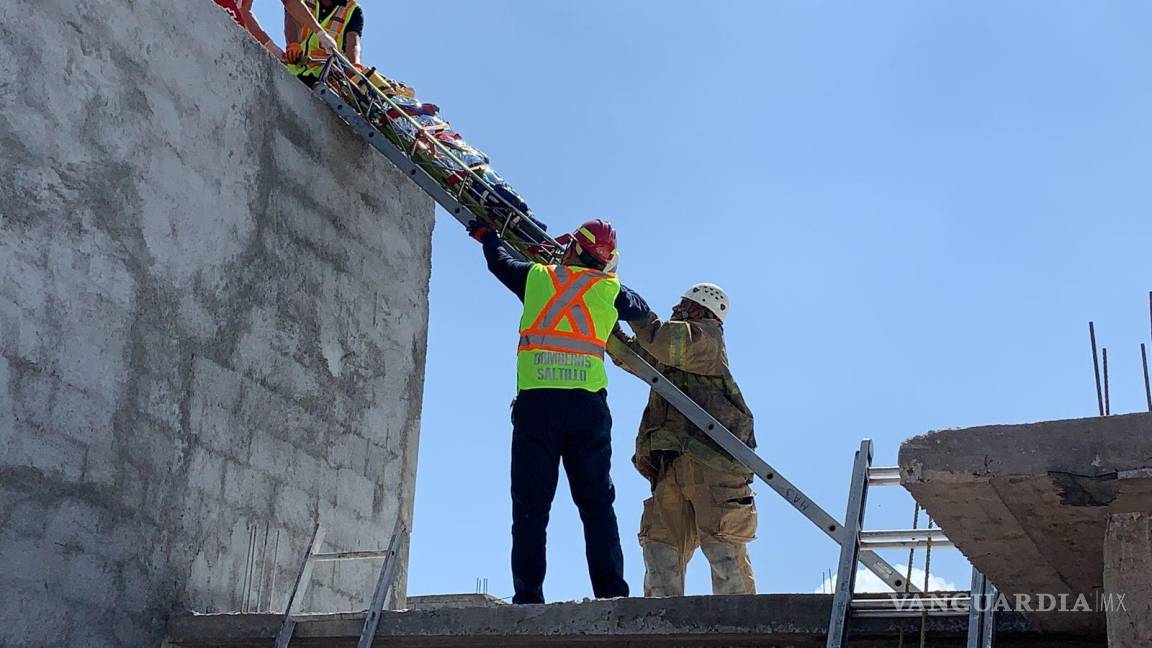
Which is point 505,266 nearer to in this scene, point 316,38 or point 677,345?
point 677,345

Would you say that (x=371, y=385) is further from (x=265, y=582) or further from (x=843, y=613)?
(x=843, y=613)

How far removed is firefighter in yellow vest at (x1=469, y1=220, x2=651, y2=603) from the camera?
19.6 feet

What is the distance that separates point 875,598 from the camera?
453 centimetres

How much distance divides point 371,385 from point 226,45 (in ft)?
6.08

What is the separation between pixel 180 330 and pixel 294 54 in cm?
204

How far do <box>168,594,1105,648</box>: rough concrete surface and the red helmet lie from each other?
187 cm

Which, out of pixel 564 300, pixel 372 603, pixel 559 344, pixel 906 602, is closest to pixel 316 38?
pixel 564 300

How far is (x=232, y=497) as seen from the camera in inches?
248

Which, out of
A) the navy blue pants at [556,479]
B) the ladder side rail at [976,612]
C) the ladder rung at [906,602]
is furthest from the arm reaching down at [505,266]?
the ladder side rail at [976,612]

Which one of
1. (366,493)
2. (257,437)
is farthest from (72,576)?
(366,493)

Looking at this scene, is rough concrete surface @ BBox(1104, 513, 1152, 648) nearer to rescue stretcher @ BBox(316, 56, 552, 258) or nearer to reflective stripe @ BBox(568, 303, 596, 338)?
reflective stripe @ BBox(568, 303, 596, 338)

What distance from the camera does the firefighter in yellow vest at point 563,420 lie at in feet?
19.6

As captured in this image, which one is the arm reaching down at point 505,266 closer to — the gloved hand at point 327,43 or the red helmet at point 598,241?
the red helmet at point 598,241

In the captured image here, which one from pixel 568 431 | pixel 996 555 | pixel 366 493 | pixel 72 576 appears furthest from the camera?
pixel 366 493
